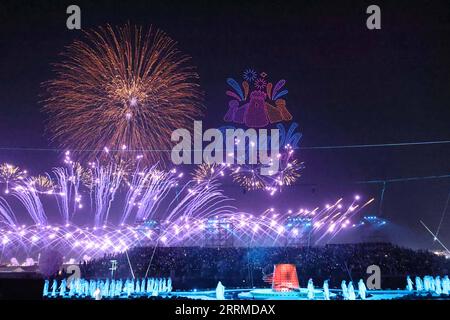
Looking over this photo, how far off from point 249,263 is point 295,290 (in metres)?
3.15

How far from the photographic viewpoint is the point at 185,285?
61.7 ft

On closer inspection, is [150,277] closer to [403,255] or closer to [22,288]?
[22,288]

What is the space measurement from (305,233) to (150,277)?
1801cm

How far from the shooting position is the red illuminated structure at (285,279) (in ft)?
57.3

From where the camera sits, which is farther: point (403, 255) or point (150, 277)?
point (403, 255)

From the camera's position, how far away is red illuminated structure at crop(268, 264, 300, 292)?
17453mm

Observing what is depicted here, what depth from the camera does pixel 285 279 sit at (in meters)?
17.6

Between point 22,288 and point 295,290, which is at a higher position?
point 22,288
